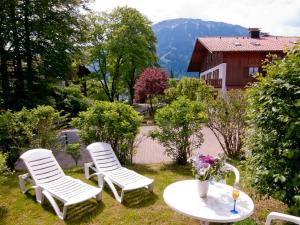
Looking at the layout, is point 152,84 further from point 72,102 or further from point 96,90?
point 96,90

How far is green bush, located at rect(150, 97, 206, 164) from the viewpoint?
28.7 ft

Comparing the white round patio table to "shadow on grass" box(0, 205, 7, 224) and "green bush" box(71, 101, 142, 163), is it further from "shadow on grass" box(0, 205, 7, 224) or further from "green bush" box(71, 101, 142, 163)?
"green bush" box(71, 101, 142, 163)

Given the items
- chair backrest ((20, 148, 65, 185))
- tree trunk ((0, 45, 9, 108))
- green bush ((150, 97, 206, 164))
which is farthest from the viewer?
tree trunk ((0, 45, 9, 108))

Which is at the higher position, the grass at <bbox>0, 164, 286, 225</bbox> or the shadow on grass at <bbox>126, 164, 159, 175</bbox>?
the grass at <bbox>0, 164, 286, 225</bbox>

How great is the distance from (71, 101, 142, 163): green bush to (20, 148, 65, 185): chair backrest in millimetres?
2085

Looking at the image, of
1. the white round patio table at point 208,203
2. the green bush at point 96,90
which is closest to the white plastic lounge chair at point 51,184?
the white round patio table at point 208,203

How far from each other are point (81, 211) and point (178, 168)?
3.78m

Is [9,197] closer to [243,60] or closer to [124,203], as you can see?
[124,203]

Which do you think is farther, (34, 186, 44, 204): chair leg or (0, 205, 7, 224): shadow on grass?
(34, 186, 44, 204): chair leg

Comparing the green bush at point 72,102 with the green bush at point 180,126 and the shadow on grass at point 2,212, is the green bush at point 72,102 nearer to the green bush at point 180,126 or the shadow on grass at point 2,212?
the green bush at point 180,126


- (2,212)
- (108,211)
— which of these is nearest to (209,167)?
(108,211)

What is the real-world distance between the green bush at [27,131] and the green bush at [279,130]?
20.6ft

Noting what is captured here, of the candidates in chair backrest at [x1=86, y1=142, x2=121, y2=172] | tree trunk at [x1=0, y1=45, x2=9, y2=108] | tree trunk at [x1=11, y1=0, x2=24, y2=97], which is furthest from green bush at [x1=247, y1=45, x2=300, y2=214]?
tree trunk at [x1=0, y1=45, x2=9, y2=108]

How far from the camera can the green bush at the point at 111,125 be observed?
340 inches
